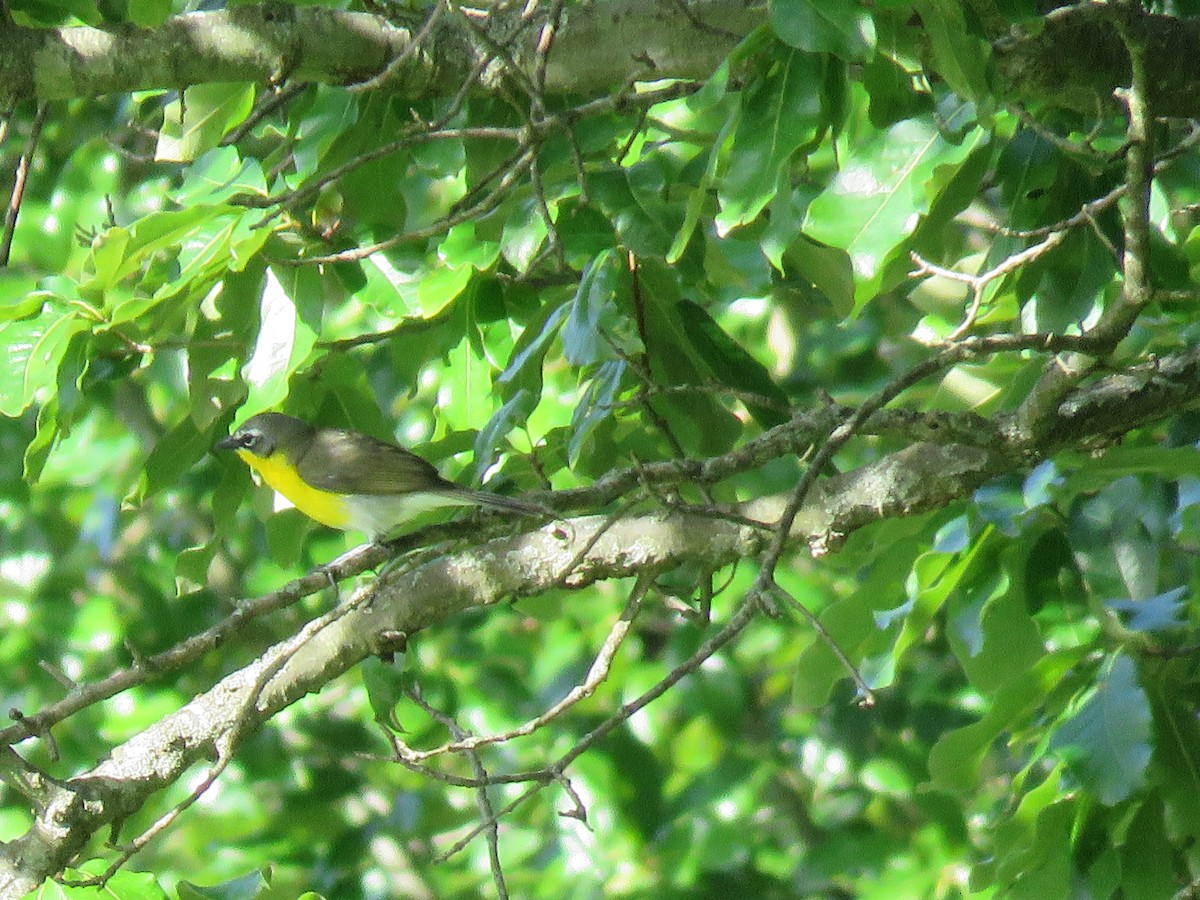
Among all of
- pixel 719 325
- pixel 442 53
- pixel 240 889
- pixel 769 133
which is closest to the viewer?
pixel 769 133

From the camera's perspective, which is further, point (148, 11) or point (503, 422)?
point (503, 422)

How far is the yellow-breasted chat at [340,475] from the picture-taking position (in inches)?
183

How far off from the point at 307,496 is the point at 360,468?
0.33 meters

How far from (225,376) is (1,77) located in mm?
880

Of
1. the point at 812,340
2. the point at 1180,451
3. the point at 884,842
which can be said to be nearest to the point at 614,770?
the point at 884,842

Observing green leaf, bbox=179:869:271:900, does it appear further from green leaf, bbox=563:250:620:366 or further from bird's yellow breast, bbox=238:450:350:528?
bird's yellow breast, bbox=238:450:350:528

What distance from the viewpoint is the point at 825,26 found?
2.16 meters

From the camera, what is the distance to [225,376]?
3.48 meters

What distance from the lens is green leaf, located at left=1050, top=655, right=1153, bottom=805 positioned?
8.87ft

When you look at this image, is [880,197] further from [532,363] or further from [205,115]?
[205,115]

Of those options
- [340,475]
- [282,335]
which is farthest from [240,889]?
[340,475]

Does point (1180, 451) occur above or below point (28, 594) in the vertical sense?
above

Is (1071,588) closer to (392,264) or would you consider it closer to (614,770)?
(392,264)

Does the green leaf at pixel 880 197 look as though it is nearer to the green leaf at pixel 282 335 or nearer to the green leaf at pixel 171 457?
the green leaf at pixel 282 335
